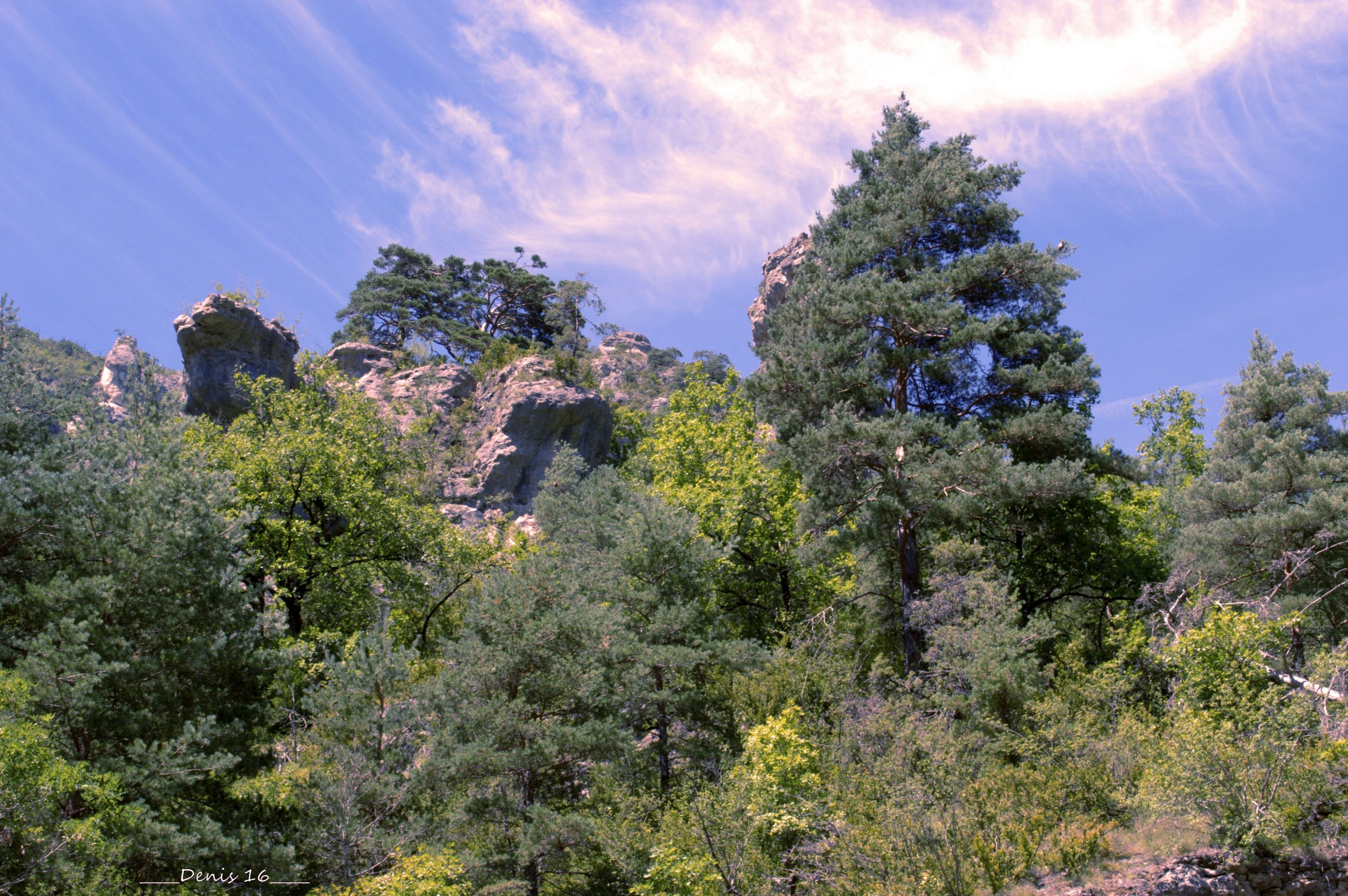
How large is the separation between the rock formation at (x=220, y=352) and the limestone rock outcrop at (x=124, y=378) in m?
1.25

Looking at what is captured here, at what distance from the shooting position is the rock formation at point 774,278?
2667 inches

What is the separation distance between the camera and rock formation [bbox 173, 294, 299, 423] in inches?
1288

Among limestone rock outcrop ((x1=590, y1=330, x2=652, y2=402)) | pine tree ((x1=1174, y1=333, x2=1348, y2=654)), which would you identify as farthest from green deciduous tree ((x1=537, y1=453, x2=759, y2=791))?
limestone rock outcrop ((x1=590, y1=330, x2=652, y2=402))

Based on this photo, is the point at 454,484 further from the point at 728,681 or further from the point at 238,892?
the point at 238,892

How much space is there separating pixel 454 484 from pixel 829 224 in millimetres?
22261

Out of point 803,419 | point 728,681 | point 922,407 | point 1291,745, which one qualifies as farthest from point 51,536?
point 1291,745

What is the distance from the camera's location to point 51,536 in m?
13.9

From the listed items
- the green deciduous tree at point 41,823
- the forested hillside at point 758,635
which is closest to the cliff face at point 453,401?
the forested hillside at point 758,635

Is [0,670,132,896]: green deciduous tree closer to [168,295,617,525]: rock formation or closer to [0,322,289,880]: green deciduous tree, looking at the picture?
[0,322,289,880]: green deciduous tree

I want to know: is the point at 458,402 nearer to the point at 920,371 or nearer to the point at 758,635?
the point at 758,635

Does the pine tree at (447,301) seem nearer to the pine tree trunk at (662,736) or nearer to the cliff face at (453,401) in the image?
the cliff face at (453,401)

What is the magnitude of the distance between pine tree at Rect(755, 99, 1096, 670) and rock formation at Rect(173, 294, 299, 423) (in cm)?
2213

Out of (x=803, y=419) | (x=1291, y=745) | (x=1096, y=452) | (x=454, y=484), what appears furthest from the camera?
(x=454, y=484)

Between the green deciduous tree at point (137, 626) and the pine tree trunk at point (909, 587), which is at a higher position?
the pine tree trunk at point (909, 587)
